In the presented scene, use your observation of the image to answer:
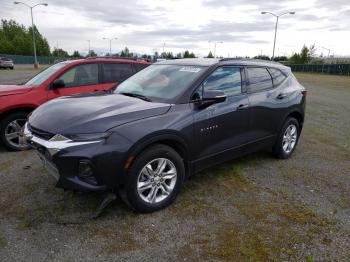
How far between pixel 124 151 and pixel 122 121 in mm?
330

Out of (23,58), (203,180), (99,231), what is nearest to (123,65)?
(203,180)

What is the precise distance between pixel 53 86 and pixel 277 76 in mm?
4092

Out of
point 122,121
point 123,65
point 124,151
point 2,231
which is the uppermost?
point 123,65

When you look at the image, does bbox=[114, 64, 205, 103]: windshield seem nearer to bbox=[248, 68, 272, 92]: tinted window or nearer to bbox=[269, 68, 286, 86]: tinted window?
bbox=[248, 68, 272, 92]: tinted window

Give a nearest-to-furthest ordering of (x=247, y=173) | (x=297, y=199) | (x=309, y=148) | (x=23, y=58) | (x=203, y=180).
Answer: (x=297, y=199) < (x=203, y=180) < (x=247, y=173) < (x=309, y=148) < (x=23, y=58)

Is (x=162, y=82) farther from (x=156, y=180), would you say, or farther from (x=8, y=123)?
(x=8, y=123)

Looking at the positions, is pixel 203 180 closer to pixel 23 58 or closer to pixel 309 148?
pixel 309 148

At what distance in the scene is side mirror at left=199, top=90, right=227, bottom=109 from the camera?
389 centimetres

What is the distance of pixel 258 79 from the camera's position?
199 inches

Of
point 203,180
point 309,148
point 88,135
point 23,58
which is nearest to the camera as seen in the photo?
point 88,135

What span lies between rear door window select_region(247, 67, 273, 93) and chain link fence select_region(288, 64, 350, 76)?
5018 centimetres

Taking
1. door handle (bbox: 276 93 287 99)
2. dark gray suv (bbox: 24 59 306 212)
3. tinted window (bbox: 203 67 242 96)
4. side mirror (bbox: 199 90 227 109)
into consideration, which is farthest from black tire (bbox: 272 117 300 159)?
side mirror (bbox: 199 90 227 109)

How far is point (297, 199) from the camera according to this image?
13.6 ft

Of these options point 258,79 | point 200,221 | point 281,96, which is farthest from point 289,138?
point 200,221
